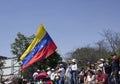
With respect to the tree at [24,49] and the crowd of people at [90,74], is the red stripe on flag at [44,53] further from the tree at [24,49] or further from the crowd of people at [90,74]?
the tree at [24,49]

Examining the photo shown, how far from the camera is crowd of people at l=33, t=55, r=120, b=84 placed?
19.0 metres

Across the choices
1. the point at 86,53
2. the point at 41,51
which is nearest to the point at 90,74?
the point at 41,51

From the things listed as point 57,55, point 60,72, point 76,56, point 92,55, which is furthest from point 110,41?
point 60,72

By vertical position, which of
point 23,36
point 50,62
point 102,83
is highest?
point 23,36

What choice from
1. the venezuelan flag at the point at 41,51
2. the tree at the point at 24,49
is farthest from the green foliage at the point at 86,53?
the venezuelan flag at the point at 41,51

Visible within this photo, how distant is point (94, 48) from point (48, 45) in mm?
52652

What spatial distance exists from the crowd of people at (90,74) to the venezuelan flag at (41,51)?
3.83ft

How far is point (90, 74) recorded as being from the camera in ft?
69.2

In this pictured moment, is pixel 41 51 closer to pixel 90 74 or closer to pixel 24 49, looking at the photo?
pixel 90 74

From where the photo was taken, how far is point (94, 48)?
69750 mm

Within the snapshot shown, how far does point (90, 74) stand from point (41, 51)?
4.71 meters

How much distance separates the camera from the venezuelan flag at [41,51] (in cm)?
1689

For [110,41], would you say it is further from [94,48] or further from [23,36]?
[23,36]

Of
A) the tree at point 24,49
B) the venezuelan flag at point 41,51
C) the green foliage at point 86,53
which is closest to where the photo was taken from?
the venezuelan flag at point 41,51
